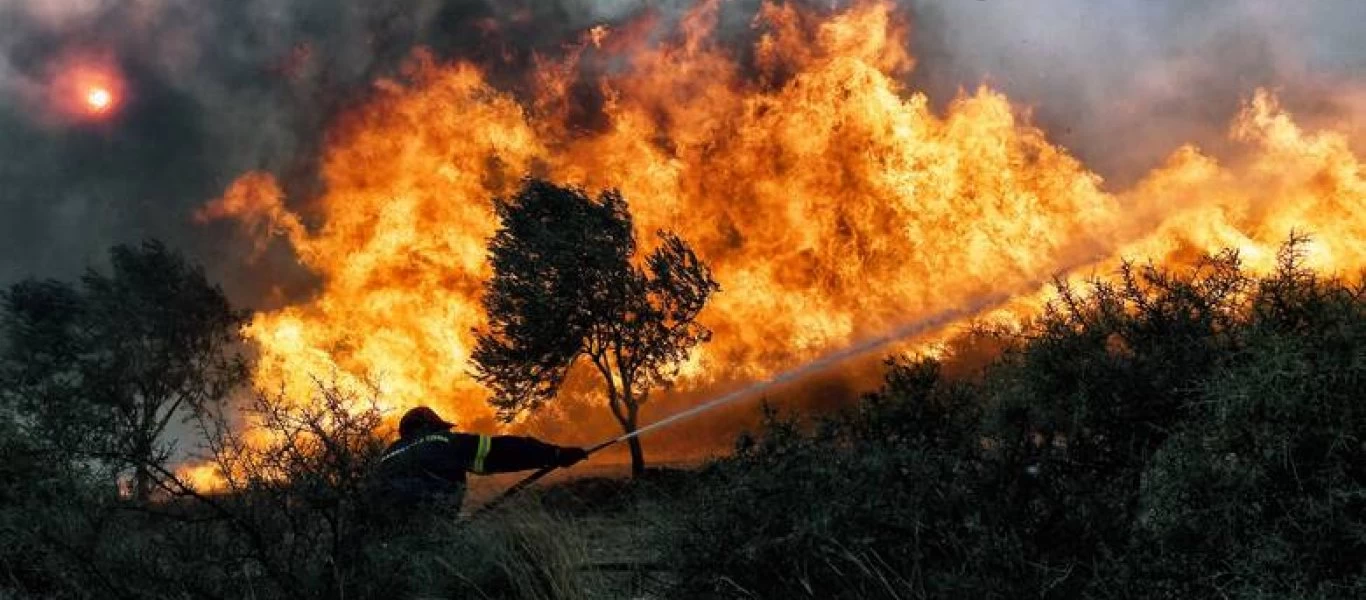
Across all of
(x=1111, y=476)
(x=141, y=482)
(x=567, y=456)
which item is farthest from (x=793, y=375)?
(x=141, y=482)

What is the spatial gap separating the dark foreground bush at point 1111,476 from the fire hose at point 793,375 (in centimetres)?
243

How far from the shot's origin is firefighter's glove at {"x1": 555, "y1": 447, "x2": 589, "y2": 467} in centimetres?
964

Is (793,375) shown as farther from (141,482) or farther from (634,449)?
(634,449)

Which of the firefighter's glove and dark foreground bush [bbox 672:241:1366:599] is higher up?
the firefighter's glove

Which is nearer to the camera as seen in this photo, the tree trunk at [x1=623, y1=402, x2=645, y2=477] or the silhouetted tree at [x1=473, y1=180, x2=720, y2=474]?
the tree trunk at [x1=623, y1=402, x2=645, y2=477]

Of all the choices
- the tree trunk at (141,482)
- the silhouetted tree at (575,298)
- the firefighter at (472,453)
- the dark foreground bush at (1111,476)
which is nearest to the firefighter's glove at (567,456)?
the firefighter at (472,453)

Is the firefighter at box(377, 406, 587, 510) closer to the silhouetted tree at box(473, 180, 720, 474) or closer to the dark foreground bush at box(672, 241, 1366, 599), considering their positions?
the dark foreground bush at box(672, 241, 1366, 599)

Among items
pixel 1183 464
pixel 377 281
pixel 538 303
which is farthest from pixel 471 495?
pixel 377 281

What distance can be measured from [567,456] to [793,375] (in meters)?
5.47

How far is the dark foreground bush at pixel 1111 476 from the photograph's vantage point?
159 inches

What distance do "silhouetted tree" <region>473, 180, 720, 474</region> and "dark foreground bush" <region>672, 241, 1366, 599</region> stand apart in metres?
18.8

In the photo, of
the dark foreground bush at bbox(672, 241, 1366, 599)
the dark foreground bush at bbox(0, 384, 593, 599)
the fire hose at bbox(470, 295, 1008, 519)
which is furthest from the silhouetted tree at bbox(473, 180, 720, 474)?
the dark foreground bush at bbox(672, 241, 1366, 599)

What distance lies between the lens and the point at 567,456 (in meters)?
9.72

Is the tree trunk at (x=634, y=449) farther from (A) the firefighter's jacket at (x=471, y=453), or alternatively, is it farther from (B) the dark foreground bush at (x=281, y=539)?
(B) the dark foreground bush at (x=281, y=539)
